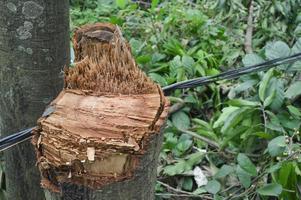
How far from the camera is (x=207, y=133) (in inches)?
76.9

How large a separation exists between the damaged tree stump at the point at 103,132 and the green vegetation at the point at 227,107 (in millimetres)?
848

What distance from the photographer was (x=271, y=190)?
1.49 m

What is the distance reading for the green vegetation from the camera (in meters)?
1.62

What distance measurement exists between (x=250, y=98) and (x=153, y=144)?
1.34 m

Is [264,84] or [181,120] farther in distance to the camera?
[181,120]

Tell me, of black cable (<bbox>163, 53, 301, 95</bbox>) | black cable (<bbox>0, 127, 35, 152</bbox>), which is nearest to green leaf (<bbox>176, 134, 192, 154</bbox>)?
black cable (<bbox>163, 53, 301, 95</bbox>)

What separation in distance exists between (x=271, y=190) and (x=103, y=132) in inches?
37.6

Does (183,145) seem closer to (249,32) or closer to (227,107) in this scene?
(227,107)

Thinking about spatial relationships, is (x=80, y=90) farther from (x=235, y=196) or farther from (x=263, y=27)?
(x=263, y=27)

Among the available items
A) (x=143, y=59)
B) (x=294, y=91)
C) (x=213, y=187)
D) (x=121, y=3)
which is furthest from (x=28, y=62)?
(x=121, y=3)

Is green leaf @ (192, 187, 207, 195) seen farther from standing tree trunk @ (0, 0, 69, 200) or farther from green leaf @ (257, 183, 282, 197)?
standing tree trunk @ (0, 0, 69, 200)

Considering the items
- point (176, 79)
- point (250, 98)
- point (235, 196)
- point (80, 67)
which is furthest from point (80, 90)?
point (176, 79)

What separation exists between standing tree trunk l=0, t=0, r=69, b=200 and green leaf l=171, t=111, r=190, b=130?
2.89 feet

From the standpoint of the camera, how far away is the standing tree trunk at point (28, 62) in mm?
1218
